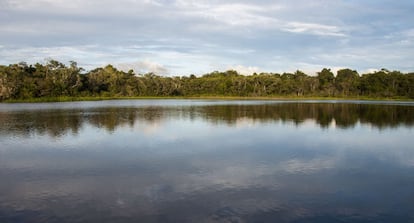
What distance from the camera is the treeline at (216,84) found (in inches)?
2803

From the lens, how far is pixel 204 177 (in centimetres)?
1062

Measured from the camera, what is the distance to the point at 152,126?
75.2 feet

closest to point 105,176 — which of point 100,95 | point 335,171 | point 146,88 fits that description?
point 335,171

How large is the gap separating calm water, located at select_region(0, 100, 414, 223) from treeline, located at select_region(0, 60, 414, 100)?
56091 mm

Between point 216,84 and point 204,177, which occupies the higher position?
point 216,84

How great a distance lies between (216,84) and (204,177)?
85.0 metres

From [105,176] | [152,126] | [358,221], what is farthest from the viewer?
[152,126]

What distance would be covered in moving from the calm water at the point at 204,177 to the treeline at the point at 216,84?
184 ft

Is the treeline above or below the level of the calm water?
above

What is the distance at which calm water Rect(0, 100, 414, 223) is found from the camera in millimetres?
7789

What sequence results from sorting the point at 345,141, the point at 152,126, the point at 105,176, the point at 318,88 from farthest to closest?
the point at 318,88, the point at 152,126, the point at 345,141, the point at 105,176

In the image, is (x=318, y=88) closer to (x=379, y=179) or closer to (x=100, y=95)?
(x=100, y=95)

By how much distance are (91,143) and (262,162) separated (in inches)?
318

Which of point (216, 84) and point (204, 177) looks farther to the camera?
point (216, 84)
